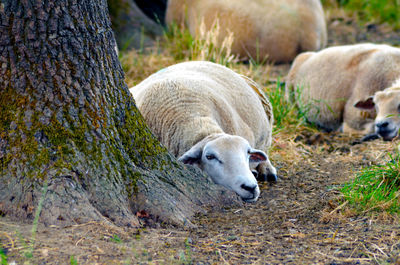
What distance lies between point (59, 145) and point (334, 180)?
7.94ft

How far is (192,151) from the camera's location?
4.05 metres

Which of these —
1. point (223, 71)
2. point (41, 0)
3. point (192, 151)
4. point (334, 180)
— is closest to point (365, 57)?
point (223, 71)

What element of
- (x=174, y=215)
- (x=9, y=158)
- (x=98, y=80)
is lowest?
(x=174, y=215)

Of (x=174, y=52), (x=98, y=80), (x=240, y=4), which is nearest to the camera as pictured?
(x=98, y=80)

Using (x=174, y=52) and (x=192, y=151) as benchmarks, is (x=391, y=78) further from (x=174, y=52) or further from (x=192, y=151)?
(x=192, y=151)

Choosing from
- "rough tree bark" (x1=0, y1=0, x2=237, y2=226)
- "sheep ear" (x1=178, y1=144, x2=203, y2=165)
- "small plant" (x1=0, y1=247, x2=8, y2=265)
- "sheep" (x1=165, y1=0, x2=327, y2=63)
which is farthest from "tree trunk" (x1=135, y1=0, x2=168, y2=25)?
"small plant" (x1=0, y1=247, x2=8, y2=265)

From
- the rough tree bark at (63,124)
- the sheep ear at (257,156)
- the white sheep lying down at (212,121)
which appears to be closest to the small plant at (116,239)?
the rough tree bark at (63,124)

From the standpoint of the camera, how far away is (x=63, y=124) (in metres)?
3.03

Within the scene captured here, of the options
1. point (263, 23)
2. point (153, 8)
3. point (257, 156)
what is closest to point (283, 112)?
point (257, 156)

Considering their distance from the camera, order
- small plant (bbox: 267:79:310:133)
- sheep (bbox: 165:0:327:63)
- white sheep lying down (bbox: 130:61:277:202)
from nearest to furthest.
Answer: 1. white sheep lying down (bbox: 130:61:277:202)
2. small plant (bbox: 267:79:310:133)
3. sheep (bbox: 165:0:327:63)

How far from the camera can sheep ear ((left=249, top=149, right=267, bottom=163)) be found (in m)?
4.29

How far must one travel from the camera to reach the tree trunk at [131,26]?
28.7ft

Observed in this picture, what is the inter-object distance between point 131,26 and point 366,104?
4.14m

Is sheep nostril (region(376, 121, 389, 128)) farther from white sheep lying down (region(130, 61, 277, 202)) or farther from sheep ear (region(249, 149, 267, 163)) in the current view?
sheep ear (region(249, 149, 267, 163))
